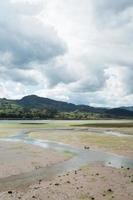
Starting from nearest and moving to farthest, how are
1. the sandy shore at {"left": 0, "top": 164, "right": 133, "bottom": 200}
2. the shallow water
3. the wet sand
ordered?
the sandy shore at {"left": 0, "top": 164, "right": 133, "bottom": 200} < the wet sand < the shallow water

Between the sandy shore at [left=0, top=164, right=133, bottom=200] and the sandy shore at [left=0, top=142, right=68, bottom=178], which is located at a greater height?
the sandy shore at [left=0, top=142, right=68, bottom=178]

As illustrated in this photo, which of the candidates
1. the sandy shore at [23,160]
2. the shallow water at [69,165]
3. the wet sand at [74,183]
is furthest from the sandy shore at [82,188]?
the sandy shore at [23,160]

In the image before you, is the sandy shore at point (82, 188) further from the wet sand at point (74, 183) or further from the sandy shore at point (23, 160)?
the sandy shore at point (23, 160)

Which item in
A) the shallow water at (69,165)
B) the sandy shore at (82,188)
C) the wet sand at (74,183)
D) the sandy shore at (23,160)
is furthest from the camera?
the sandy shore at (23,160)

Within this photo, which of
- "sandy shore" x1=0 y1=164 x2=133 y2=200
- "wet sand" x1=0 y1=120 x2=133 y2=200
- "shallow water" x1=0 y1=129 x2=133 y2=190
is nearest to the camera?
"sandy shore" x1=0 y1=164 x2=133 y2=200

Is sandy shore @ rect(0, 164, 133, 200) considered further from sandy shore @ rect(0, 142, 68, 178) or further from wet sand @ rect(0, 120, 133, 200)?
sandy shore @ rect(0, 142, 68, 178)

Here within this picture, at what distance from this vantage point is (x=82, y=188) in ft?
93.9

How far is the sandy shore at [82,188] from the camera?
2566 cm

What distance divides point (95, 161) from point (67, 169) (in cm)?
751

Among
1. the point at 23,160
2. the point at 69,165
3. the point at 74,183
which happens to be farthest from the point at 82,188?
the point at 23,160

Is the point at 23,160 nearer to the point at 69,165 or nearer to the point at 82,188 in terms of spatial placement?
the point at 69,165

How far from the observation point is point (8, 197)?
2525 centimetres

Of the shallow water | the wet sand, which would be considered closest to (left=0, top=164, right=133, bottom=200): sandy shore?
the wet sand

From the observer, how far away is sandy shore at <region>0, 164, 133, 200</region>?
2566 centimetres
